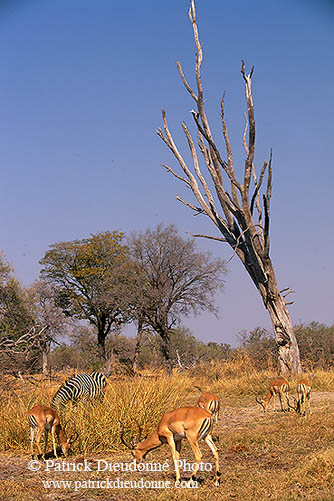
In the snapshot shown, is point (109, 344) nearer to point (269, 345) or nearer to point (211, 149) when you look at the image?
point (269, 345)

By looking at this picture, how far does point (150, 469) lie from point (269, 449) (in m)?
1.66

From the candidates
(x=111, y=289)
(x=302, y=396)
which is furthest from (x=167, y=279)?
(x=302, y=396)

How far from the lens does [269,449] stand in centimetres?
713

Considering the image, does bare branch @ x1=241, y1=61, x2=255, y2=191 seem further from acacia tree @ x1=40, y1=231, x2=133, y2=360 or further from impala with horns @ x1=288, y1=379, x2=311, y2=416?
acacia tree @ x1=40, y1=231, x2=133, y2=360

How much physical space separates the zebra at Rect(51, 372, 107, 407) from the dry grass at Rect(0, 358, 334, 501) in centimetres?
26

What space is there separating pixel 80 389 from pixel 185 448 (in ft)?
7.64

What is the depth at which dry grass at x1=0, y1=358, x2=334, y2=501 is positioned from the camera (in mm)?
5340

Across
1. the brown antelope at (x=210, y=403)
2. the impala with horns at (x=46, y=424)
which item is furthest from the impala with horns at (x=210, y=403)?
the impala with horns at (x=46, y=424)

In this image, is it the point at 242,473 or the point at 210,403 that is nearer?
the point at 242,473

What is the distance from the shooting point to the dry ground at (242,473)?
523 centimetres

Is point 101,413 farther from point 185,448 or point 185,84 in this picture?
point 185,84

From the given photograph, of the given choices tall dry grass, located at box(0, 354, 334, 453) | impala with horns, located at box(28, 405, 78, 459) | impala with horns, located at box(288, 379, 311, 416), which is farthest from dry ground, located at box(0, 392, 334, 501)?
impala with horns, located at box(288, 379, 311, 416)

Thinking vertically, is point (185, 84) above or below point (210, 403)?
above

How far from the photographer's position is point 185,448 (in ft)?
25.7
